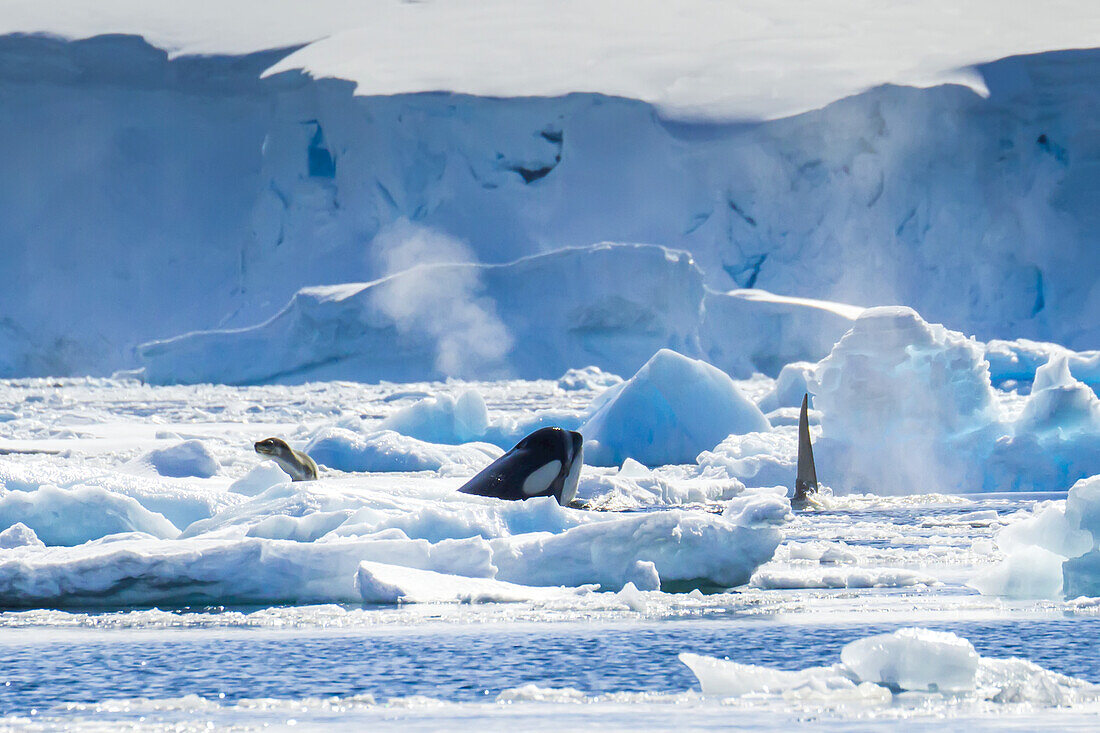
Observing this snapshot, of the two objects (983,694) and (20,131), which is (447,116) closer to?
(20,131)

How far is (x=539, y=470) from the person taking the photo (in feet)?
34.5

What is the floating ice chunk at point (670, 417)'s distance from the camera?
18531 millimetres

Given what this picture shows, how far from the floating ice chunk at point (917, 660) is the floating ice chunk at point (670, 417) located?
1331 centimetres

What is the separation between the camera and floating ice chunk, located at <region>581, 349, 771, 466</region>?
18.5m

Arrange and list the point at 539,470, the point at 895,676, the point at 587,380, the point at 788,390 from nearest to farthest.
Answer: the point at 895,676, the point at 539,470, the point at 788,390, the point at 587,380

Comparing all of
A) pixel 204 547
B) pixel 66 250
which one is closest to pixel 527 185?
pixel 66 250

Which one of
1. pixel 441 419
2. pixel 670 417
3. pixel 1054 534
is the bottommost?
pixel 1054 534

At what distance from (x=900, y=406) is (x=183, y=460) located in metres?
7.75

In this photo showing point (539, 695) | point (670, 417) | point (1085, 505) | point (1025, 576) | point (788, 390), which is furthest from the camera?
point (788, 390)

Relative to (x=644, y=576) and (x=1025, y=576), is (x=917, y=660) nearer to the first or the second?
(x=644, y=576)

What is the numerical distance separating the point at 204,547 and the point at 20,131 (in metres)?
38.7

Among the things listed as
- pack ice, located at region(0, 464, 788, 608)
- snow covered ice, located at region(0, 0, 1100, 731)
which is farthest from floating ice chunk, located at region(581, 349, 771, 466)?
pack ice, located at region(0, 464, 788, 608)

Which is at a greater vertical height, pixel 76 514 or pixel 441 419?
pixel 441 419

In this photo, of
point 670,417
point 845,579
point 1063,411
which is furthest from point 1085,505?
point 670,417
